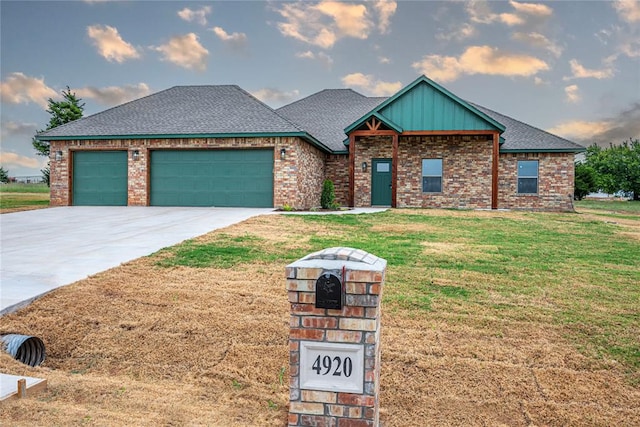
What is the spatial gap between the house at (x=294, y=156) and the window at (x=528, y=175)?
1.8 inches

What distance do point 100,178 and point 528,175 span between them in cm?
1832

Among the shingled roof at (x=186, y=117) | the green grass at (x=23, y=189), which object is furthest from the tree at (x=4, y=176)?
the shingled roof at (x=186, y=117)

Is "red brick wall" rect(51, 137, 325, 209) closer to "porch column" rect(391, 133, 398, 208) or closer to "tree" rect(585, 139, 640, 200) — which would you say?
"porch column" rect(391, 133, 398, 208)

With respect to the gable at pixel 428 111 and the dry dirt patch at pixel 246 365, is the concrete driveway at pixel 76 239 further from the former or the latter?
the gable at pixel 428 111

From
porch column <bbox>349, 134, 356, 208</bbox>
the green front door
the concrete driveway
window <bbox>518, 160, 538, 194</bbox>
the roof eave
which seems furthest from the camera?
the green front door

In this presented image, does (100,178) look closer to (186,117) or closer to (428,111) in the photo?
(186,117)

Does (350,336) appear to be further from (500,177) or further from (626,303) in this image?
(500,177)

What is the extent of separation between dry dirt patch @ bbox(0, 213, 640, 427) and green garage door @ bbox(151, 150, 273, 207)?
36.7ft

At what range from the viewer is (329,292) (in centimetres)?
283

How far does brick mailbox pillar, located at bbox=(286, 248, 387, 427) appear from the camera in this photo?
9.27 ft

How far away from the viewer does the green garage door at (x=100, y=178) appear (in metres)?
18.3

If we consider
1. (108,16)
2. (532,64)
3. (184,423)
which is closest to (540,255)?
(184,423)

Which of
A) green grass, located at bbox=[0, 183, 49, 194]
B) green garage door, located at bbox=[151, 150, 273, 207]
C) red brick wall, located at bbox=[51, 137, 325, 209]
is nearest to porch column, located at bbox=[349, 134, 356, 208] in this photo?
red brick wall, located at bbox=[51, 137, 325, 209]

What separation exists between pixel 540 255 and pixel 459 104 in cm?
1136
